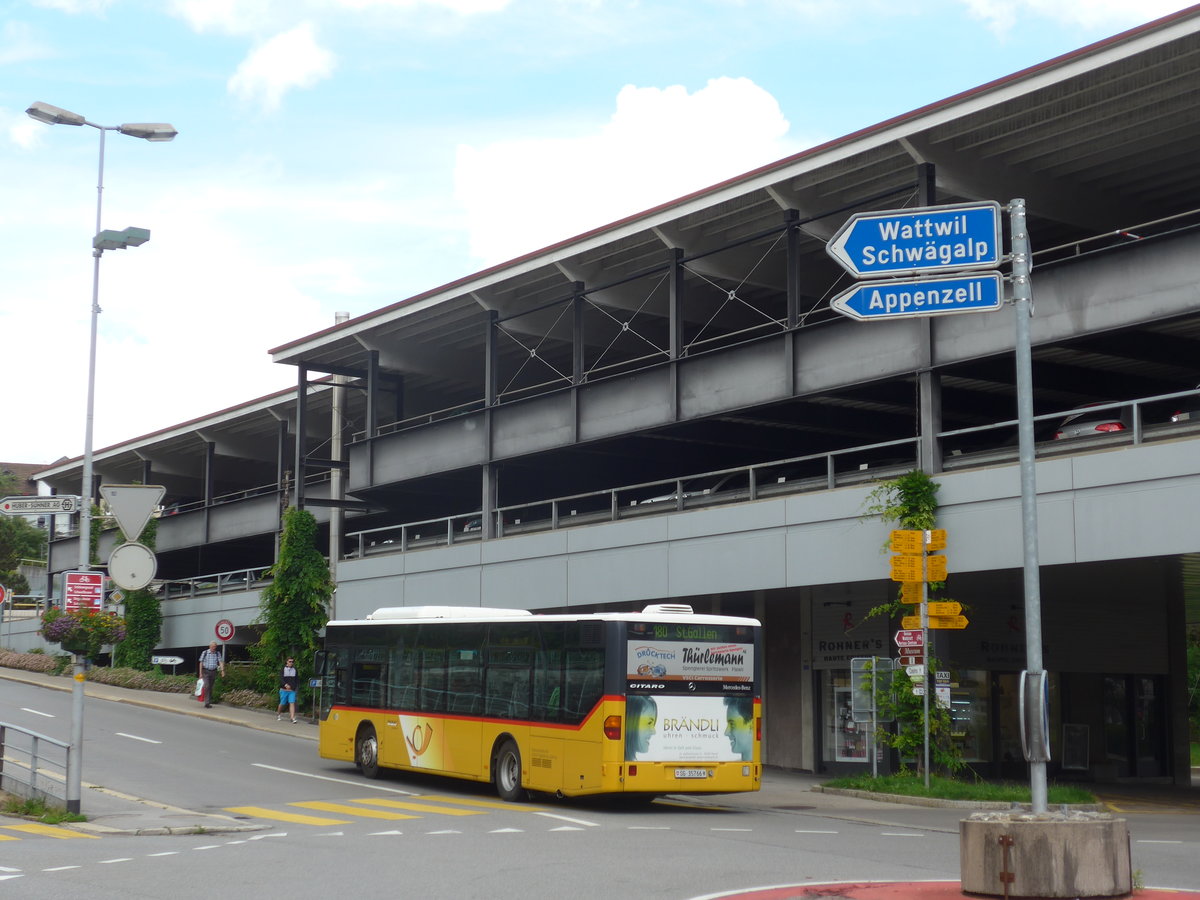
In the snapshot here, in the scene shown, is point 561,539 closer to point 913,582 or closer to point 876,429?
point 876,429

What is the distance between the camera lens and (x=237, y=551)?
61594 mm

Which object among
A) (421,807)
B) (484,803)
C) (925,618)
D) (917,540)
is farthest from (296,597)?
(925,618)

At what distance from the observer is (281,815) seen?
63.3 feet

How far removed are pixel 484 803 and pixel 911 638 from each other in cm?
757

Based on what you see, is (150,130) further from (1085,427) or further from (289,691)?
(289,691)

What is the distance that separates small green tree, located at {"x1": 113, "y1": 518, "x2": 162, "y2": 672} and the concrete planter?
152 ft

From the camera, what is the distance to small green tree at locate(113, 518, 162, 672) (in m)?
52.6

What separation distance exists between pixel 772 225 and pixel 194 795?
16.9 m

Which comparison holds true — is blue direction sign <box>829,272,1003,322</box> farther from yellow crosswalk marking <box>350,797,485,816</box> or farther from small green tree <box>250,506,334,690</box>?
small green tree <box>250,506,334,690</box>

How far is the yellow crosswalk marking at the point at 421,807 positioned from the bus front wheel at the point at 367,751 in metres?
3.33

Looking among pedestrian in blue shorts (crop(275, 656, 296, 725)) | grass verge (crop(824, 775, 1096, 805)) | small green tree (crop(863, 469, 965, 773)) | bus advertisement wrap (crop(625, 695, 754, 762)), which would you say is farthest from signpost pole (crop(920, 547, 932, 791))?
pedestrian in blue shorts (crop(275, 656, 296, 725))

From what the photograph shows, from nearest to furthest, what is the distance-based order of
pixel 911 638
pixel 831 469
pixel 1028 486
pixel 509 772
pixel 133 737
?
pixel 1028 486 → pixel 509 772 → pixel 911 638 → pixel 831 469 → pixel 133 737

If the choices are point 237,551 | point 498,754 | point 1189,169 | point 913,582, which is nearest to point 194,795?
point 498,754

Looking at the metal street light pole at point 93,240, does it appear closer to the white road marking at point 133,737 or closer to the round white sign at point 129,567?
the round white sign at point 129,567
